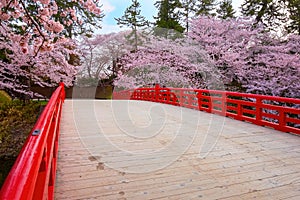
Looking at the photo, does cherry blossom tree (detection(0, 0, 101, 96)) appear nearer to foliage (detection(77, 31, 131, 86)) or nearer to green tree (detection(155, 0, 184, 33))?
foliage (detection(77, 31, 131, 86))

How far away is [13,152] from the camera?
5676mm

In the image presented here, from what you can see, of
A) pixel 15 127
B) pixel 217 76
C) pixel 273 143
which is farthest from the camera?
pixel 217 76

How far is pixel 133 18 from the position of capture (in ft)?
69.2

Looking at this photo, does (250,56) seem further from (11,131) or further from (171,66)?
(11,131)

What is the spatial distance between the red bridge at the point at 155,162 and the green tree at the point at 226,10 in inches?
566

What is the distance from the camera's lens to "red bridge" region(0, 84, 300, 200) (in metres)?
1.47

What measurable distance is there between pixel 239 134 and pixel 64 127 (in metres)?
3.39

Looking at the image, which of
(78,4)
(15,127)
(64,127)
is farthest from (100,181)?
(15,127)

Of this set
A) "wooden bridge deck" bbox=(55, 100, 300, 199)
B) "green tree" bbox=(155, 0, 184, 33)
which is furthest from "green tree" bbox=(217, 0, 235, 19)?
"wooden bridge deck" bbox=(55, 100, 300, 199)

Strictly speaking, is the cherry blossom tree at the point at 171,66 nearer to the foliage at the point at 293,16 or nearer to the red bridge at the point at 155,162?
the foliage at the point at 293,16

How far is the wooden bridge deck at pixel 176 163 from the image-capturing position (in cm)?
223

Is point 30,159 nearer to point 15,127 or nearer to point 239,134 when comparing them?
point 239,134

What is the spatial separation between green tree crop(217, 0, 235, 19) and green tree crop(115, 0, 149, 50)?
20.1 feet

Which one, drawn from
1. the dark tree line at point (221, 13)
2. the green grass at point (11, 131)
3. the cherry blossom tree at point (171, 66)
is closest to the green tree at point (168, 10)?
the dark tree line at point (221, 13)
